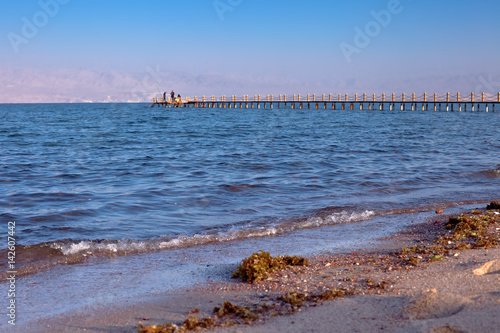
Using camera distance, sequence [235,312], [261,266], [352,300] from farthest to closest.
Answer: [261,266] < [352,300] < [235,312]

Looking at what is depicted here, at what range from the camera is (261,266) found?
5805mm

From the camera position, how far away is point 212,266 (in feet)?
21.6

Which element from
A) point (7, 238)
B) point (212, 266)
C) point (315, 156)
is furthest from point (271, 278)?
point (315, 156)

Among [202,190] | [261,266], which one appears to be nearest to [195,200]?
[202,190]

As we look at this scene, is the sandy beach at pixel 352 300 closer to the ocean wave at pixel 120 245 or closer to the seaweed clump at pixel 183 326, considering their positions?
the seaweed clump at pixel 183 326

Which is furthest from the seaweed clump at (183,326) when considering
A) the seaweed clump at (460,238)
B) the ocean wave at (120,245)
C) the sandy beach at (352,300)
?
the ocean wave at (120,245)

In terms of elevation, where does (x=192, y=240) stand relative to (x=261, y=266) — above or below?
below

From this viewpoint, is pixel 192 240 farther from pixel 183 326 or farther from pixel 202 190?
pixel 202 190

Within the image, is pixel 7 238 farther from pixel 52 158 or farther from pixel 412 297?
pixel 52 158

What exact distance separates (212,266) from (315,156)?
13849mm

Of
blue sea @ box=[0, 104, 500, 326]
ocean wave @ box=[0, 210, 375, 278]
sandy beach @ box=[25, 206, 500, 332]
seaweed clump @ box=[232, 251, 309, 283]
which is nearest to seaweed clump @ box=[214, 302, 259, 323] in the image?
sandy beach @ box=[25, 206, 500, 332]

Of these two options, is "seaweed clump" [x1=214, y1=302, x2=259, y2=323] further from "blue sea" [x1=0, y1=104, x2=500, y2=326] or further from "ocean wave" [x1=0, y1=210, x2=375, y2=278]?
"ocean wave" [x1=0, y1=210, x2=375, y2=278]

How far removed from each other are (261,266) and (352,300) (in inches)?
53.6

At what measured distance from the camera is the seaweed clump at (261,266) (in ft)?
18.7
